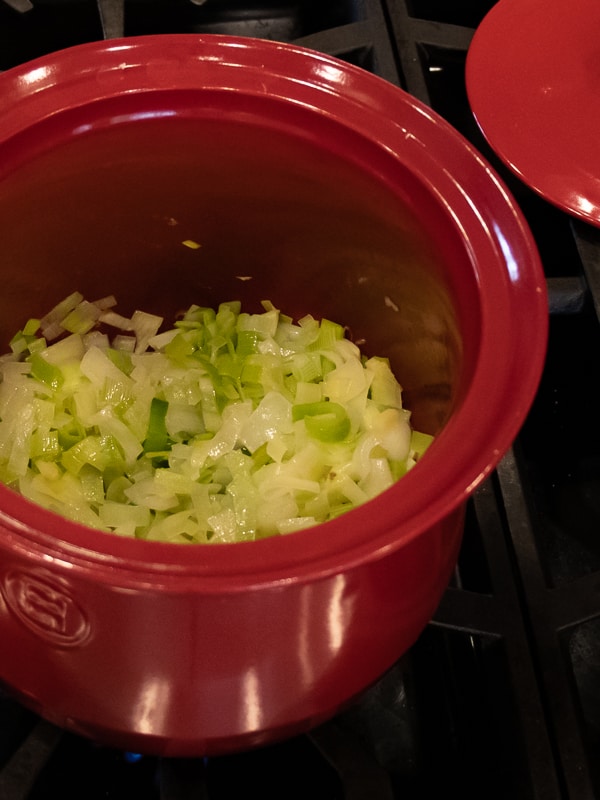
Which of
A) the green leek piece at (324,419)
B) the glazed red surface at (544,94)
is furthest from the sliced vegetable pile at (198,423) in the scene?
the glazed red surface at (544,94)

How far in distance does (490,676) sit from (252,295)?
14.8 inches

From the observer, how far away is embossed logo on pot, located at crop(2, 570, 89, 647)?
1.38 ft

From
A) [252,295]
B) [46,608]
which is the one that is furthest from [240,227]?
[46,608]

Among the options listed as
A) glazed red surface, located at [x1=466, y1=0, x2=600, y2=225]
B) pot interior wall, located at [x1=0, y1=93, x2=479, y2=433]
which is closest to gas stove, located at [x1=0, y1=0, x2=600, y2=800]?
glazed red surface, located at [x1=466, y1=0, x2=600, y2=225]

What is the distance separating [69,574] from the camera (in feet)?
1.27

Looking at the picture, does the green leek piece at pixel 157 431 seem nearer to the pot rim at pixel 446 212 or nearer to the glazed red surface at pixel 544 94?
the pot rim at pixel 446 212

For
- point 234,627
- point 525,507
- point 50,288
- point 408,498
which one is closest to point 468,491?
point 408,498

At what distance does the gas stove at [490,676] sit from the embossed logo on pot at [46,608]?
17cm

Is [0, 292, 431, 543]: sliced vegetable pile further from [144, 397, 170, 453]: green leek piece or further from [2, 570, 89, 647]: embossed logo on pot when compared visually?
[2, 570, 89, 647]: embossed logo on pot

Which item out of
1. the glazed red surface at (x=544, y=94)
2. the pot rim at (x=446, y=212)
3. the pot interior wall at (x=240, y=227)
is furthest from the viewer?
the glazed red surface at (x=544, y=94)

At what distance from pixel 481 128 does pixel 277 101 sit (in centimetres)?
34

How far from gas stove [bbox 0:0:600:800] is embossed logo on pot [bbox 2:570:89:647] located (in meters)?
0.17

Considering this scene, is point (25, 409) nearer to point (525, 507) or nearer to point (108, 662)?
point (108, 662)

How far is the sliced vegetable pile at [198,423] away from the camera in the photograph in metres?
0.59
